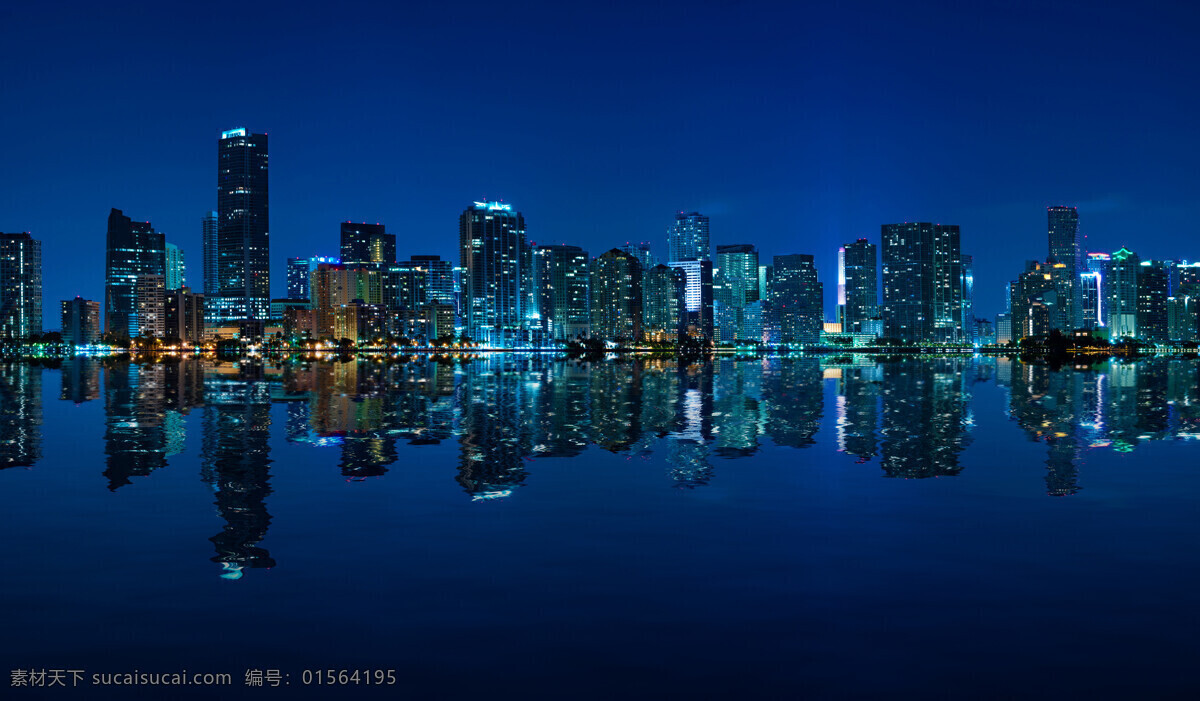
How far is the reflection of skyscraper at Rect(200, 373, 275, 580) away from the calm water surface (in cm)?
17

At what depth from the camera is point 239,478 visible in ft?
96.0

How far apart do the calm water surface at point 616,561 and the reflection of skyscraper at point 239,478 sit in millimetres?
172

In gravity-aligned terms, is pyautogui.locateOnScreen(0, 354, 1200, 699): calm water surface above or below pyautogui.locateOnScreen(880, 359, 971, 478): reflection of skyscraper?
below

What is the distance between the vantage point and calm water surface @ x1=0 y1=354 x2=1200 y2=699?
13.1 meters

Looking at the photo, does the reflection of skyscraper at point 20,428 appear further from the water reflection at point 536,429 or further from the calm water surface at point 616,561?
the calm water surface at point 616,561

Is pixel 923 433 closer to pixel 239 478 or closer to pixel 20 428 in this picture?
pixel 239 478

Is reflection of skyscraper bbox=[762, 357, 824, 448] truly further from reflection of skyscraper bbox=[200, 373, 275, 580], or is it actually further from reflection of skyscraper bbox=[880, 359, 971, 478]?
reflection of skyscraper bbox=[200, 373, 275, 580]

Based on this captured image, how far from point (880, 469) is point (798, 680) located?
20.3 m

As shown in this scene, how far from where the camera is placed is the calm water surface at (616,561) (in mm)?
13109

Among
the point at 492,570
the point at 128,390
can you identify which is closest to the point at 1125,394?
the point at 492,570

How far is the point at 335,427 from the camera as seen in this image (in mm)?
45844

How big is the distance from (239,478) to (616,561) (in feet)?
49.6

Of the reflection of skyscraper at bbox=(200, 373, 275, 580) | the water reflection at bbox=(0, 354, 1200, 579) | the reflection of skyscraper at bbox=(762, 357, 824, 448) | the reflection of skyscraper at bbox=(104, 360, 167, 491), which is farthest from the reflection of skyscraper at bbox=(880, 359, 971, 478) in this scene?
the reflection of skyscraper at bbox=(104, 360, 167, 491)

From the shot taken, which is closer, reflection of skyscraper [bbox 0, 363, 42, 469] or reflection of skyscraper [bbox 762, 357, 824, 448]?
reflection of skyscraper [bbox 0, 363, 42, 469]
